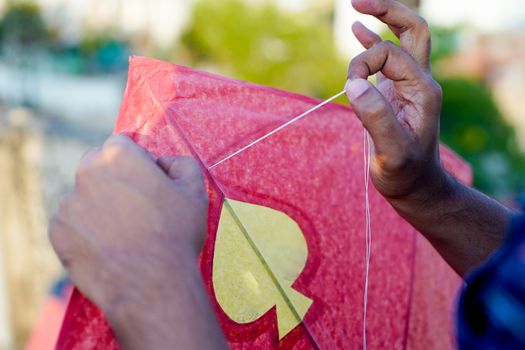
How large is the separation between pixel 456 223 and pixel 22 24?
52.4 feet

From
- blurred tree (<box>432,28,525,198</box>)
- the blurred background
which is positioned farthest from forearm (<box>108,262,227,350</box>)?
blurred tree (<box>432,28,525,198</box>)

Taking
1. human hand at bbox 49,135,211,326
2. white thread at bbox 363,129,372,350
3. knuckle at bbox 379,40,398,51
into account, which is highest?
human hand at bbox 49,135,211,326

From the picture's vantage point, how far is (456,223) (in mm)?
1297

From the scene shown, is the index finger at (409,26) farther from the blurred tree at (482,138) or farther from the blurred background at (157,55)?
the blurred tree at (482,138)

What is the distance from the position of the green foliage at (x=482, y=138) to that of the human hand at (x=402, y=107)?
546 centimetres

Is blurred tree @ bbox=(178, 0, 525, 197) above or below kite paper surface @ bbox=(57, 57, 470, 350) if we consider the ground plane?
below

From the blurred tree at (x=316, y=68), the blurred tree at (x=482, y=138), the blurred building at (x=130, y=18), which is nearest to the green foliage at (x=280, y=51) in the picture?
the blurred tree at (x=316, y=68)

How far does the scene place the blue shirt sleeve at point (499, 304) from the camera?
0.73m

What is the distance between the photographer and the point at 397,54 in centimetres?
126

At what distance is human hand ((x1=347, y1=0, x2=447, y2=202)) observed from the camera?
3.93 feet

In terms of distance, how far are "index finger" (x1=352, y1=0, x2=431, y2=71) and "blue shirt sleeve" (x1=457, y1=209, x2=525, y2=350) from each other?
0.63 m

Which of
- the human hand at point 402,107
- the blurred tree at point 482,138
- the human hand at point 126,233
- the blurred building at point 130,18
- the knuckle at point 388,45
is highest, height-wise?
the human hand at point 126,233

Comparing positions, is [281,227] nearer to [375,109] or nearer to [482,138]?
[375,109]

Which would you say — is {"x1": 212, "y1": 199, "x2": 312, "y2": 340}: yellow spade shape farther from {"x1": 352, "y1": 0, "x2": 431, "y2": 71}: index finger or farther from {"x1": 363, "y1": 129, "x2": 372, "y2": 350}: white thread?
{"x1": 352, "y1": 0, "x2": 431, "y2": 71}: index finger
